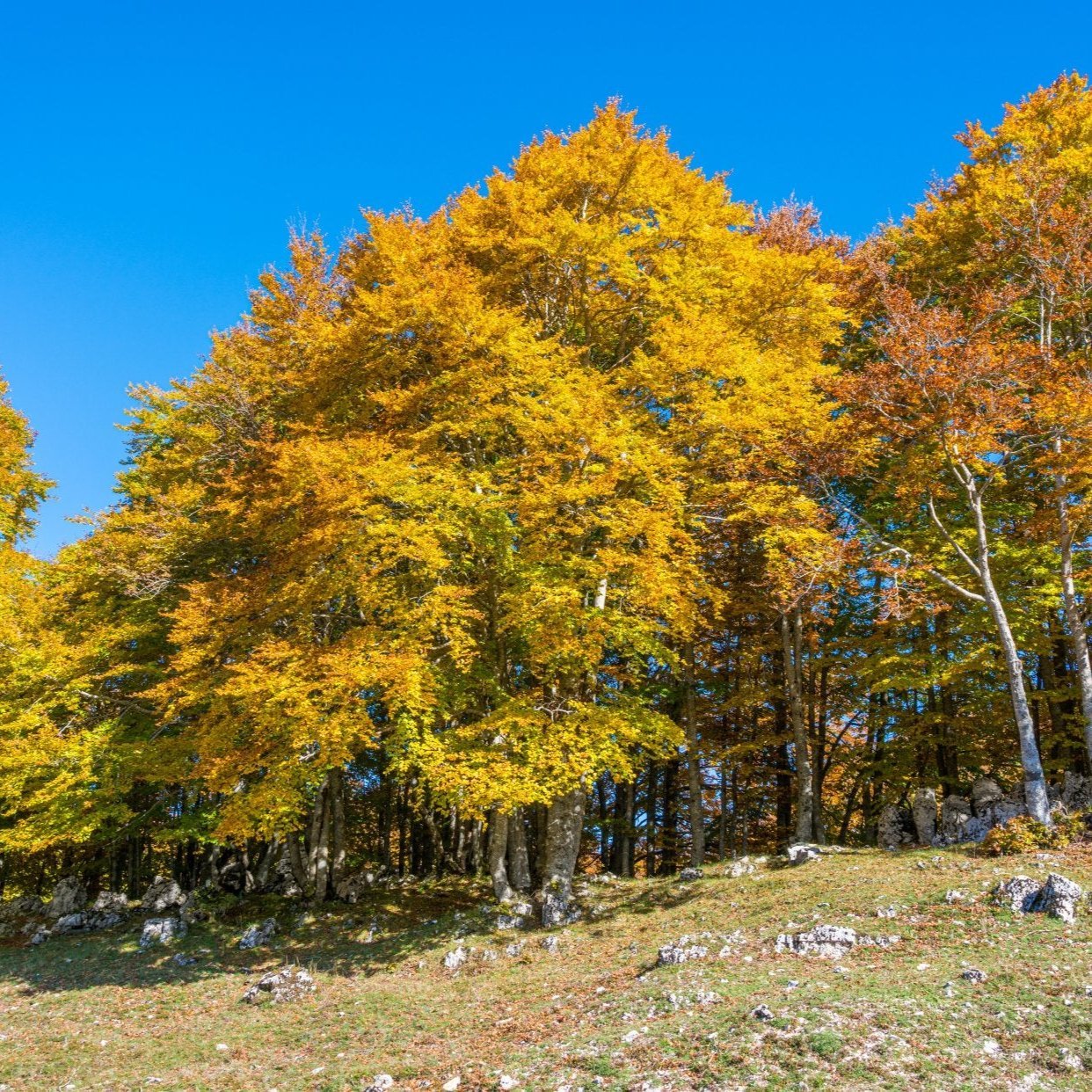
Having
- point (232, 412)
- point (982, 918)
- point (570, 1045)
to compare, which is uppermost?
point (232, 412)

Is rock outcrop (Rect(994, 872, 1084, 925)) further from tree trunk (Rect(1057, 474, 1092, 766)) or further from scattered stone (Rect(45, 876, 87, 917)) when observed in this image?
scattered stone (Rect(45, 876, 87, 917))

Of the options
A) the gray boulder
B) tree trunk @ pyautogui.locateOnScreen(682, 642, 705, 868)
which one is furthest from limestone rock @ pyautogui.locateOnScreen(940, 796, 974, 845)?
tree trunk @ pyautogui.locateOnScreen(682, 642, 705, 868)

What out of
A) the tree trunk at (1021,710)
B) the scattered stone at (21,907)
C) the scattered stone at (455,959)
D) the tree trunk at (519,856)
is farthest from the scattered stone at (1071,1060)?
the scattered stone at (21,907)

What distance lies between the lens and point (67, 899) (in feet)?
72.1

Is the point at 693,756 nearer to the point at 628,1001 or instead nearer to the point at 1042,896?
the point at 1042,896

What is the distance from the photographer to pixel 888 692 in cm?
2366

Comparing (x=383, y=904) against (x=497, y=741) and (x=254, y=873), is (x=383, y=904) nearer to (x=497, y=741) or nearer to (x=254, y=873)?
(x=497, y=741)

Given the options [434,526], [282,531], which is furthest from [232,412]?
[434,526]

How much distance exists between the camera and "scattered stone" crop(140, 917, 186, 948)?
1685 centimetres

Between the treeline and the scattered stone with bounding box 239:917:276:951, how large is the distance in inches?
89.2

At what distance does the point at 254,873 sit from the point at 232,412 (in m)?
15.2

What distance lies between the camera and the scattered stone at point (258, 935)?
51.8 feet

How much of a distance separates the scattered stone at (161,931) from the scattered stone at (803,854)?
13781 mm

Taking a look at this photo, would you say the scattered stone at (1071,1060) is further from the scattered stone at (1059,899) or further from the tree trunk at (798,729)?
the tree trunk at (798,729)
